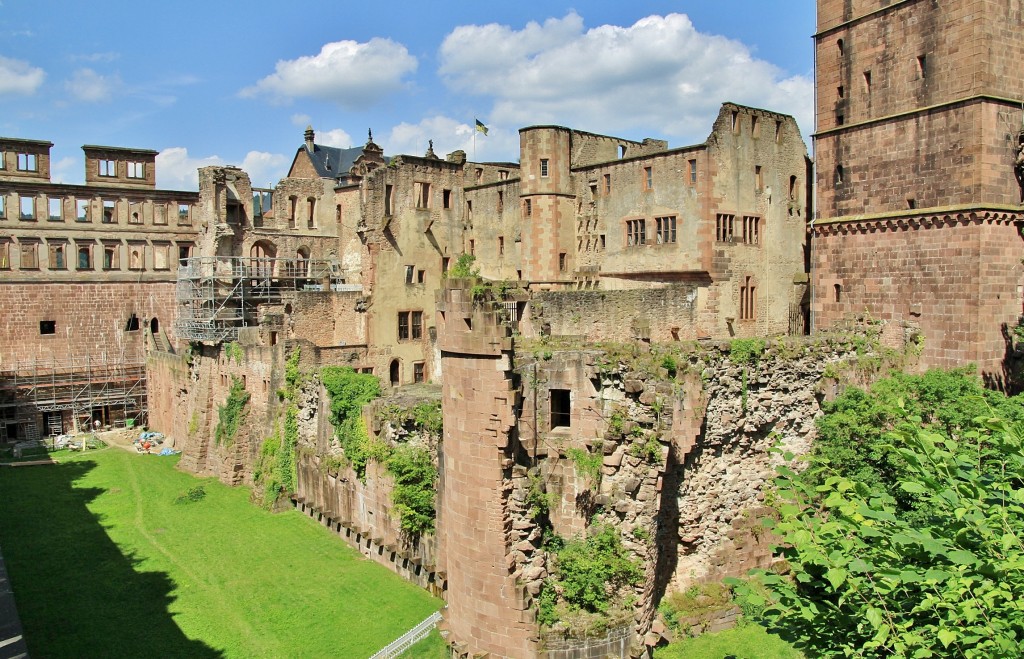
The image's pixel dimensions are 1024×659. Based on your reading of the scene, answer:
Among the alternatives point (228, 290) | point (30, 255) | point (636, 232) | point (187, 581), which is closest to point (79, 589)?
point (187, 581)

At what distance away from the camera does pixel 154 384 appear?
133 feet

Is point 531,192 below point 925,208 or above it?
above

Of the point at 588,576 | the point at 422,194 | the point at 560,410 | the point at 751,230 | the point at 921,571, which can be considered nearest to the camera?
the point at 921,571

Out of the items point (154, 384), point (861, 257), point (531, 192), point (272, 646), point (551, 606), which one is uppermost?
point (531, 192)

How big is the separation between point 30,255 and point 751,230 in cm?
3598

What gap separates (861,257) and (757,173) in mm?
6993

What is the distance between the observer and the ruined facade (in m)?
40.2

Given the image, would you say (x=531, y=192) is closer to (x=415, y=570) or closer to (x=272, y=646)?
(x=415, y=570)

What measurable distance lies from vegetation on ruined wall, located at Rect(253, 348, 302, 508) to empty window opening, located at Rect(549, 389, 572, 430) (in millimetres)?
13105

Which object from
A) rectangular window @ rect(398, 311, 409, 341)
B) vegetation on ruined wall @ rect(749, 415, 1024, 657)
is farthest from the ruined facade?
vegetation on ruined wall @ rect(749, 415, 1024, 657)

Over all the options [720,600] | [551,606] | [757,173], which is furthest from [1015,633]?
[757,173]

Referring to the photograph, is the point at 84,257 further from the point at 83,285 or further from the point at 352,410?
the point at 352,410

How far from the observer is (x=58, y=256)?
42.7 meters

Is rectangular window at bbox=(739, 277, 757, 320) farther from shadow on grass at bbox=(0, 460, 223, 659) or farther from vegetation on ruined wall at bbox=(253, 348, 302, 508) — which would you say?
shadow on grass at bbox=(0, 460, 223, 659)
